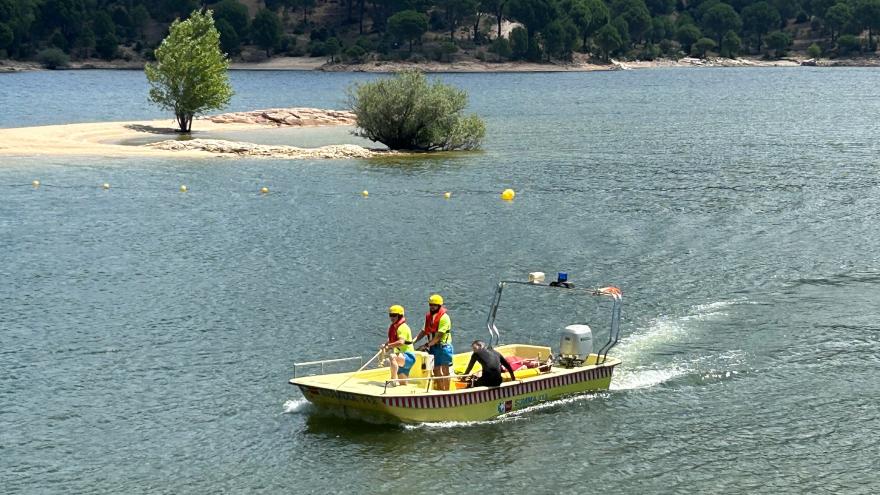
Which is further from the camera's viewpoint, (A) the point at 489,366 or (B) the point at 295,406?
(B) the point at 295,406

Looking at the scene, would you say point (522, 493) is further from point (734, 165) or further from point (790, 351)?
point (734, 165)

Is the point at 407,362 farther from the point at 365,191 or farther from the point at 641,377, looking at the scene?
the point at 365,191

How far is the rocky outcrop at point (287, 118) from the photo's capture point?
10543 cm

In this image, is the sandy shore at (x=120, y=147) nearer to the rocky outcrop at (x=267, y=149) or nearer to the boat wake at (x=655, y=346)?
the rocky outcrop at (x=267, y=149)

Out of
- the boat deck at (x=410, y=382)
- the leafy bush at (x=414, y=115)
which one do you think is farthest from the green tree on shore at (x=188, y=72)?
the boat deck at (x=410, y=382)

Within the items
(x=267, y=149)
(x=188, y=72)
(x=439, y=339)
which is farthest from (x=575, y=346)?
(x=188, y=72)

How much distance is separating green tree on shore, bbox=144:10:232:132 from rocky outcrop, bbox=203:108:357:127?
1147 centimetres

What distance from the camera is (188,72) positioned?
90.8 metres

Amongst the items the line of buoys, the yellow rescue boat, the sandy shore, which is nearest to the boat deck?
the yellow rescue boat

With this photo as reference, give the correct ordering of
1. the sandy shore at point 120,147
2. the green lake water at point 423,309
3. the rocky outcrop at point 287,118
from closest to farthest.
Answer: the green lake water at point 423,309 < the sandy shore at point 120,147 < the rocky outcrop at point 287,118

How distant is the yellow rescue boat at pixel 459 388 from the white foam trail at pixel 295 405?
0.69 m

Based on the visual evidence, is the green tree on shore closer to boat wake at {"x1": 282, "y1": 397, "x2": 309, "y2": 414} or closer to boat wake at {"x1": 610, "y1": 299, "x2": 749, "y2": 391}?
boat wake at {"x1": 610, "y1": 299, "x2": 749, "y2": 391}

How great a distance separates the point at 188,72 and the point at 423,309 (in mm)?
54726

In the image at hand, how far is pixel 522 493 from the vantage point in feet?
87.2
